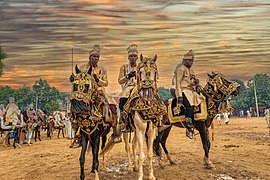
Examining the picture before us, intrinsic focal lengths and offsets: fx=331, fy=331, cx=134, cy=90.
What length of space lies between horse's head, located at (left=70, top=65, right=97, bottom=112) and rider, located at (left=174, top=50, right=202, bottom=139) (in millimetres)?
3208

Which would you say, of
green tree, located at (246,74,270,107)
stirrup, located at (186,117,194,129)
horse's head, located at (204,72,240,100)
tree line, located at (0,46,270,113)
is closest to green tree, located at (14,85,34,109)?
tree line, located at (0,46,270,113)

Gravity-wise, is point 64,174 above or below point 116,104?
below

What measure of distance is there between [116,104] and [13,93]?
6881cm

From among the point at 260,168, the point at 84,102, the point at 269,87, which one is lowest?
the point at 260,168

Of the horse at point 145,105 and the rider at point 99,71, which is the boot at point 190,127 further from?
the rider at point 99,71

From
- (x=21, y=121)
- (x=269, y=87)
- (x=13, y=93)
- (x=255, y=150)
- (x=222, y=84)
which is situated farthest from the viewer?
(x=269, y=87)

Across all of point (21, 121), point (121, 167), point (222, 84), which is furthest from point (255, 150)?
point (21, 121)

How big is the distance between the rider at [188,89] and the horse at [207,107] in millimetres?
213

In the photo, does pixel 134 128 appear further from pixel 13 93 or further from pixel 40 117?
pixel 13 93

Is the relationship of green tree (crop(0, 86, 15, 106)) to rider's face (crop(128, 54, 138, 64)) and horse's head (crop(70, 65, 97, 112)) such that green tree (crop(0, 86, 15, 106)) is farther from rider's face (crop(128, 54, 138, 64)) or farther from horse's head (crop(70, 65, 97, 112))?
horse's head (crop(70, 65, 97, 112))

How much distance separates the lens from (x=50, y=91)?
287 ft

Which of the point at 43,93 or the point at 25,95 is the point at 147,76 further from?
the point at 43,93

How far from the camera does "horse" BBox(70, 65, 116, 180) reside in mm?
7891

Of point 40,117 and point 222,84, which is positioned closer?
point 222,84
